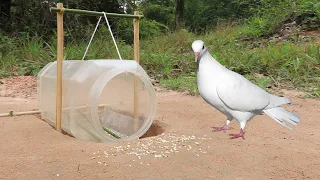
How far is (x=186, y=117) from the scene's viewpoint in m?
3.82

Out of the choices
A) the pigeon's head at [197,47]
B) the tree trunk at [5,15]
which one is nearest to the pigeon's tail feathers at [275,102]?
the pigeon's head at [197,47]

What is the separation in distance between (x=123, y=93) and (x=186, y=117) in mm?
659

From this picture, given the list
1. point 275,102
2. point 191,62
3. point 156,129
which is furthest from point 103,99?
point 191,62

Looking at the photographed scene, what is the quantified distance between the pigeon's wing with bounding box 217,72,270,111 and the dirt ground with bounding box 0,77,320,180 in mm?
301

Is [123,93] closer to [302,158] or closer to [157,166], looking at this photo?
[157,166]

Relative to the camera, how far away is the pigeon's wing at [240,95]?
2.60 metres

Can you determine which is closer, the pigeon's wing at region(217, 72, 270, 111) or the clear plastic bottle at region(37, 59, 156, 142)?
the pigeon's wing at region(217, 72, 270, 111)

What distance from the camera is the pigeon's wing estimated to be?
260 cm

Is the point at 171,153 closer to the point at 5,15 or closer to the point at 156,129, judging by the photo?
the point at 156,129

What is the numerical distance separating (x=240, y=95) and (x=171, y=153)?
1.94 feet

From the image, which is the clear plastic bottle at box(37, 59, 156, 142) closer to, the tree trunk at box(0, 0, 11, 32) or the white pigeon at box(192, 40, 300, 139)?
the white pigeon at box(192, 40, 300, 139)

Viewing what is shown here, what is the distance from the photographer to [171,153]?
262 centimetres

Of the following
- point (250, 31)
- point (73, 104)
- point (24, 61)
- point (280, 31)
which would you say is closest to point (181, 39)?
point (250, 31)

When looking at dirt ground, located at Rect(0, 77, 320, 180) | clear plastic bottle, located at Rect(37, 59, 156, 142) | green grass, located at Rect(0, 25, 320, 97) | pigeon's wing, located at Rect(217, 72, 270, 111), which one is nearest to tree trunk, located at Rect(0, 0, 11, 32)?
green grass, located at Rect(0, 25, 320, 97)
